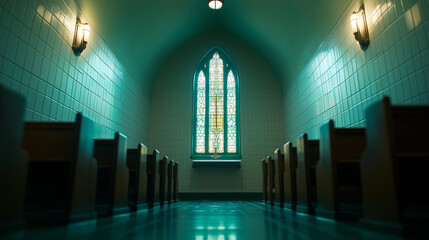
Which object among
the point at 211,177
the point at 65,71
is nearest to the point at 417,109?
Result: the point at 65,71

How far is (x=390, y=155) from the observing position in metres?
1.75

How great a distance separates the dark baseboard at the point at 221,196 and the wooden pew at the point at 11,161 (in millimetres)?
7401

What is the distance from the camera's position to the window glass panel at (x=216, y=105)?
9.36 metres

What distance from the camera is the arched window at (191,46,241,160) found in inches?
367

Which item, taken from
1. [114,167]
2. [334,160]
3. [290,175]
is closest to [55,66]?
[114,167]

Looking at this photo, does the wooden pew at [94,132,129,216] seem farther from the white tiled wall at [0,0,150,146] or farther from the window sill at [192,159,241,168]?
the window sill at [192,159,241,168]

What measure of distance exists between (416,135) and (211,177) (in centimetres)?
737

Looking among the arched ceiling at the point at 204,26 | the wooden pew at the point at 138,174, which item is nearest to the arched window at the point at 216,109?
the arched ceiling at the point at 204,26

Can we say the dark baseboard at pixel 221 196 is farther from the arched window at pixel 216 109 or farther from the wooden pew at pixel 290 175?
the wooden pew at pixel 290 175

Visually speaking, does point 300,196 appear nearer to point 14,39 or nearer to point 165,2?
point 14,39

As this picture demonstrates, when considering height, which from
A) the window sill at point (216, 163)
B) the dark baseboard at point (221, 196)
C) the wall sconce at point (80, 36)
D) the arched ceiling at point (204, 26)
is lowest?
the dark baseboard at point (221, 196)

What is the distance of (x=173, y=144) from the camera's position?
9273 mm

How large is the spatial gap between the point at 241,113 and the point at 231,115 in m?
0.32

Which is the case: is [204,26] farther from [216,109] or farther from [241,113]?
[241,113]
